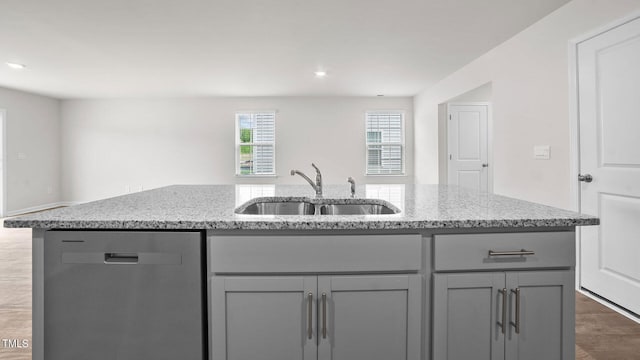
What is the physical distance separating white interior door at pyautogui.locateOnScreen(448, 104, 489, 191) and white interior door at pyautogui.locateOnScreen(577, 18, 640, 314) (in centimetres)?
320

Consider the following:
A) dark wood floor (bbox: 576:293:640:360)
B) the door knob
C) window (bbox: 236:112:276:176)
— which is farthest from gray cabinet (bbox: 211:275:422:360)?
window (bbox: 236:112:276:176)

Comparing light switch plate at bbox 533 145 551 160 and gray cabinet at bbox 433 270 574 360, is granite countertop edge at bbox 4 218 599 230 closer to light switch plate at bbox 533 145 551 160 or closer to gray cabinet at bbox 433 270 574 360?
gray cabinet at bbox 433 270 574 360

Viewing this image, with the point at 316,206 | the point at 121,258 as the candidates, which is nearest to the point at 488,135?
the point at 316,206

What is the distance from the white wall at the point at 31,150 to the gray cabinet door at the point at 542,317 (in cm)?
850

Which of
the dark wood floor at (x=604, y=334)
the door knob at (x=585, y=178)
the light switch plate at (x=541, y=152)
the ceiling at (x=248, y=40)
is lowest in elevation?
the dark wood floor at (x=604, y=334)

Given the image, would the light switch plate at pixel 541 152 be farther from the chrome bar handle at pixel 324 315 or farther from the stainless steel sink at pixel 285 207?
the chrome bar handle at pixel 324 315

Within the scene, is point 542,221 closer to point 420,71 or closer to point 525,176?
point 525,176

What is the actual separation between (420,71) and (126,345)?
543 cm

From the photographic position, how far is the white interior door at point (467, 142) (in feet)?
20.0

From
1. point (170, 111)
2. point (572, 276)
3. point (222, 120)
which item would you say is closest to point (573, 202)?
point (572, 276)

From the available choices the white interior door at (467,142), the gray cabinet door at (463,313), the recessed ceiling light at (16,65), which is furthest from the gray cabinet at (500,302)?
the recessed ceiling light at (16,65)

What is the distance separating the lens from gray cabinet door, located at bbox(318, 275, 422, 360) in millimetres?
1185

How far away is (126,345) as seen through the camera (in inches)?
46.9

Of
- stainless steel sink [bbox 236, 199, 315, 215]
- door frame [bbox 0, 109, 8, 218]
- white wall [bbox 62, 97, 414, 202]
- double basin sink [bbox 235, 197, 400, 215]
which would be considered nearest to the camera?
double basin sink [bbox 235, 197, 400, 215]
